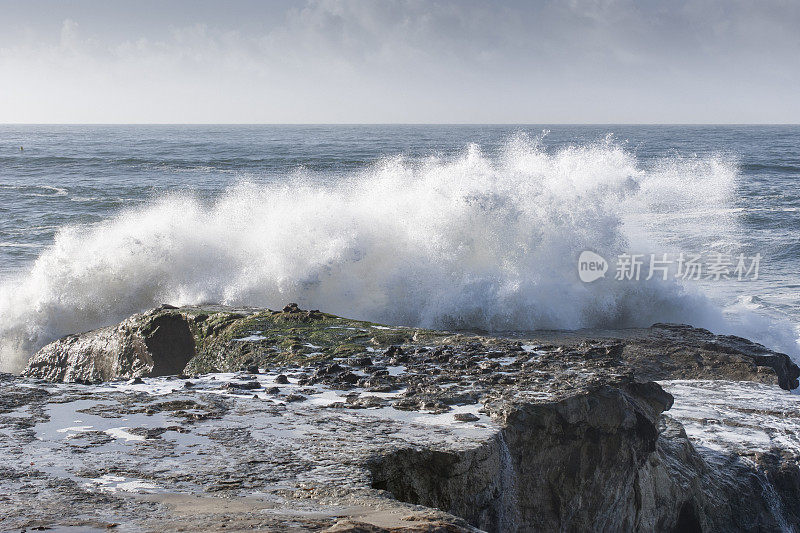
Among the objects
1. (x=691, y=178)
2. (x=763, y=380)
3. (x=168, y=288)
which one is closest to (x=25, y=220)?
(x=168, y=288)

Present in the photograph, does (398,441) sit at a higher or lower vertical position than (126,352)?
higher

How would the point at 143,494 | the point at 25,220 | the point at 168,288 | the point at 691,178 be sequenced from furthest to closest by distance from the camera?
the point at 691,178 → the point at 25,220 → the point at 168,288 → the point at 143,494

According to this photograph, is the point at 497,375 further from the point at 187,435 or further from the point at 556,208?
the point at 556,208

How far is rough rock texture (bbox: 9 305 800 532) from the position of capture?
11.7 feet

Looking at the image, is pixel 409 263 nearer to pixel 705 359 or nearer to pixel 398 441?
pixel 705 359

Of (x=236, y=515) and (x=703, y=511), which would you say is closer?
(x=236, y=515)

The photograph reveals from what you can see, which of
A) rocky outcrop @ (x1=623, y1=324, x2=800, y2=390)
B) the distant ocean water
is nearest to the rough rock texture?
rocky outcrop @ (x1=623, y1=324, x2=800, y2=390)

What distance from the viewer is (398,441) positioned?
4.36 m

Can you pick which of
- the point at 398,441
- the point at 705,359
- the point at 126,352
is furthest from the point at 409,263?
the point at 398,441

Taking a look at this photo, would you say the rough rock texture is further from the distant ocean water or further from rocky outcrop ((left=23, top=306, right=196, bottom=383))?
the distant ocean water

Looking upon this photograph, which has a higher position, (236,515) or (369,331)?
(236,515)

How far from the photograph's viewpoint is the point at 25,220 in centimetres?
2123

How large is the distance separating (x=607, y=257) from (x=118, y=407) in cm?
892

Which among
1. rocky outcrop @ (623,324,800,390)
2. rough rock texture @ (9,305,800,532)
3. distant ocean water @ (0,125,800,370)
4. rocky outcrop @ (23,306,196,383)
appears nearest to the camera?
rough rock texture @ (9,305,800,532)
